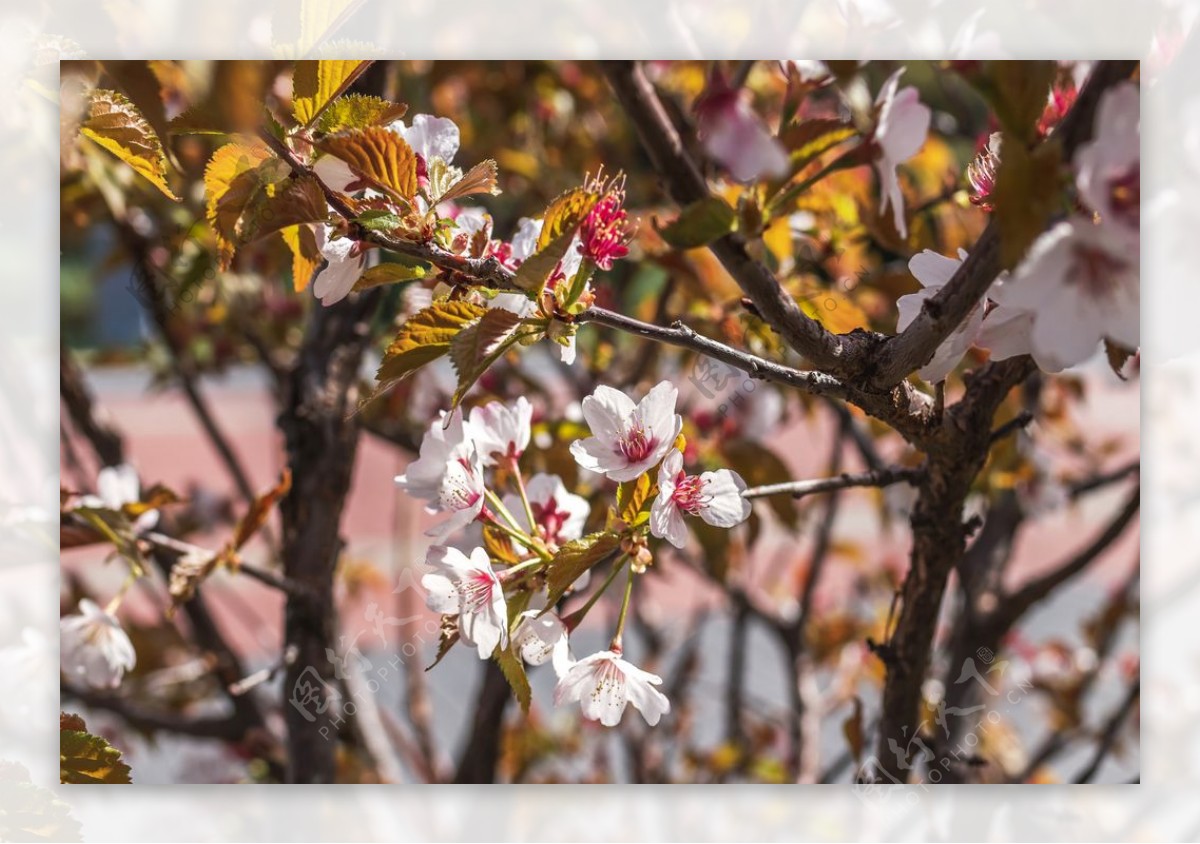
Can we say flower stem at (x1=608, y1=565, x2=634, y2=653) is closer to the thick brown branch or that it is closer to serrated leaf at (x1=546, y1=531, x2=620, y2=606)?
serrated leaf at (x1=546, y1=531, x2=620, y2=606)

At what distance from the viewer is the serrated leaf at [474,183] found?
0.57 m

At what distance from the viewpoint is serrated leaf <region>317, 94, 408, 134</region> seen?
570 mm

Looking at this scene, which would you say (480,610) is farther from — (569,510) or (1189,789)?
(1189,789)

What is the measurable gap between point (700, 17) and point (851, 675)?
3.84 ft

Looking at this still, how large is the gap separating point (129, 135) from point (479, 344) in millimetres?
286

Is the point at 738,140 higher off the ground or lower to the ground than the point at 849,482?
higher

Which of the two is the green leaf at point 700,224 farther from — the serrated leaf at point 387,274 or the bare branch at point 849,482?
the bare branch at point 849,482

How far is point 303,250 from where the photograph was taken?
624mm

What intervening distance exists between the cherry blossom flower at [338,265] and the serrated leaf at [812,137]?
0.24 metres

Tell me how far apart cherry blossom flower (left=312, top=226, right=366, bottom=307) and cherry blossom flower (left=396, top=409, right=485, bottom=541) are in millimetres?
111

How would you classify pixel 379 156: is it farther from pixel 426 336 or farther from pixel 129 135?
pixel 129 135

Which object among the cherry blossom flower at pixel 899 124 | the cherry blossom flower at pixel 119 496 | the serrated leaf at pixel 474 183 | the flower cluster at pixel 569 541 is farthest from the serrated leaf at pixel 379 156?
Result: the cherry blossom flower at pixel 119 496

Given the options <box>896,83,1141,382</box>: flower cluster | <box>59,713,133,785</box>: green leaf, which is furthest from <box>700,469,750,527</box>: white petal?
<box>59,713,133,785</box>: green leaf

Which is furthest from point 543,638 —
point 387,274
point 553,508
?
point 387,274
